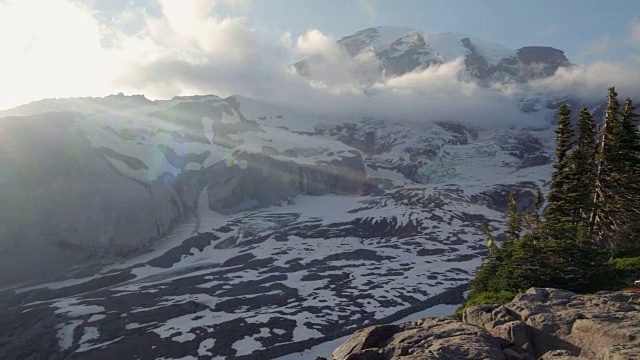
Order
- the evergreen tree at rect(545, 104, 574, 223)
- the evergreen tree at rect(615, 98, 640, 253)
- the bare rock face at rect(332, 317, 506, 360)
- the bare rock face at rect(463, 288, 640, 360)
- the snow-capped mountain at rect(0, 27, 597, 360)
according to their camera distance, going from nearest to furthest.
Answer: the bare rock face at rect(463, 288, 640, 360) < the bare rock face at rect(332, 317, 506, 360) < the evergreen tree at rect(615, 98, 640, 253) < the evergreen tree at rect(545, 104, 574, 223) < the snow-capped mountain at rect(0, 27, 597, 360)

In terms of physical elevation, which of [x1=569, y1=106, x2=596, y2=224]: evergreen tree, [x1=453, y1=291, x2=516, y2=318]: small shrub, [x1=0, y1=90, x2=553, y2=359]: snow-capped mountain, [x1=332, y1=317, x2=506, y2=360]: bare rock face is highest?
[x1=569, y1=106, x2=596, y2=224]: evergreen tree

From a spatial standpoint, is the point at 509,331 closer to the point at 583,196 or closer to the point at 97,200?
the point at 583,196


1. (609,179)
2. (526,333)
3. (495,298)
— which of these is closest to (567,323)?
(526,333)

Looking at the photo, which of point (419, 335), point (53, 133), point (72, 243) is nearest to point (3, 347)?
point (72, 243)

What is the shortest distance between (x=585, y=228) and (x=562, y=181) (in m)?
8.85

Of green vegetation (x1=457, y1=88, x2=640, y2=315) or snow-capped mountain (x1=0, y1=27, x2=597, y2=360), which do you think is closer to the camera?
green vegetation (x1=457, y1=88, x2=640, y2=315)

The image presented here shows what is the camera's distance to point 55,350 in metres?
80.4

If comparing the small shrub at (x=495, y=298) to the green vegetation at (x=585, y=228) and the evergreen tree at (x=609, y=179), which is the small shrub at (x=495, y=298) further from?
the evergreen tree at (x=609, y=179)

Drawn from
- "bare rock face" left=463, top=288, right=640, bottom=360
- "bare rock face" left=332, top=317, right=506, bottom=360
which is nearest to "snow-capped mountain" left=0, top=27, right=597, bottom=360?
"bare rock face" left=332, top=317, right=506, bottom=360

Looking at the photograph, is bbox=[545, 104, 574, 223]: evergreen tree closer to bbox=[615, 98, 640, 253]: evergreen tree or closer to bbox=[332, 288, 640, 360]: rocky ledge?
bbox=[615, 98, 640, 253]: evergreen tree

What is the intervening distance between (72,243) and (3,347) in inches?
2702

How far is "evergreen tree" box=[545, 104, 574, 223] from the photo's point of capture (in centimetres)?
4310

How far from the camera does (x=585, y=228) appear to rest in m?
36.6

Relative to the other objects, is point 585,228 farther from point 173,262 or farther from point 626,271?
point 173,262
